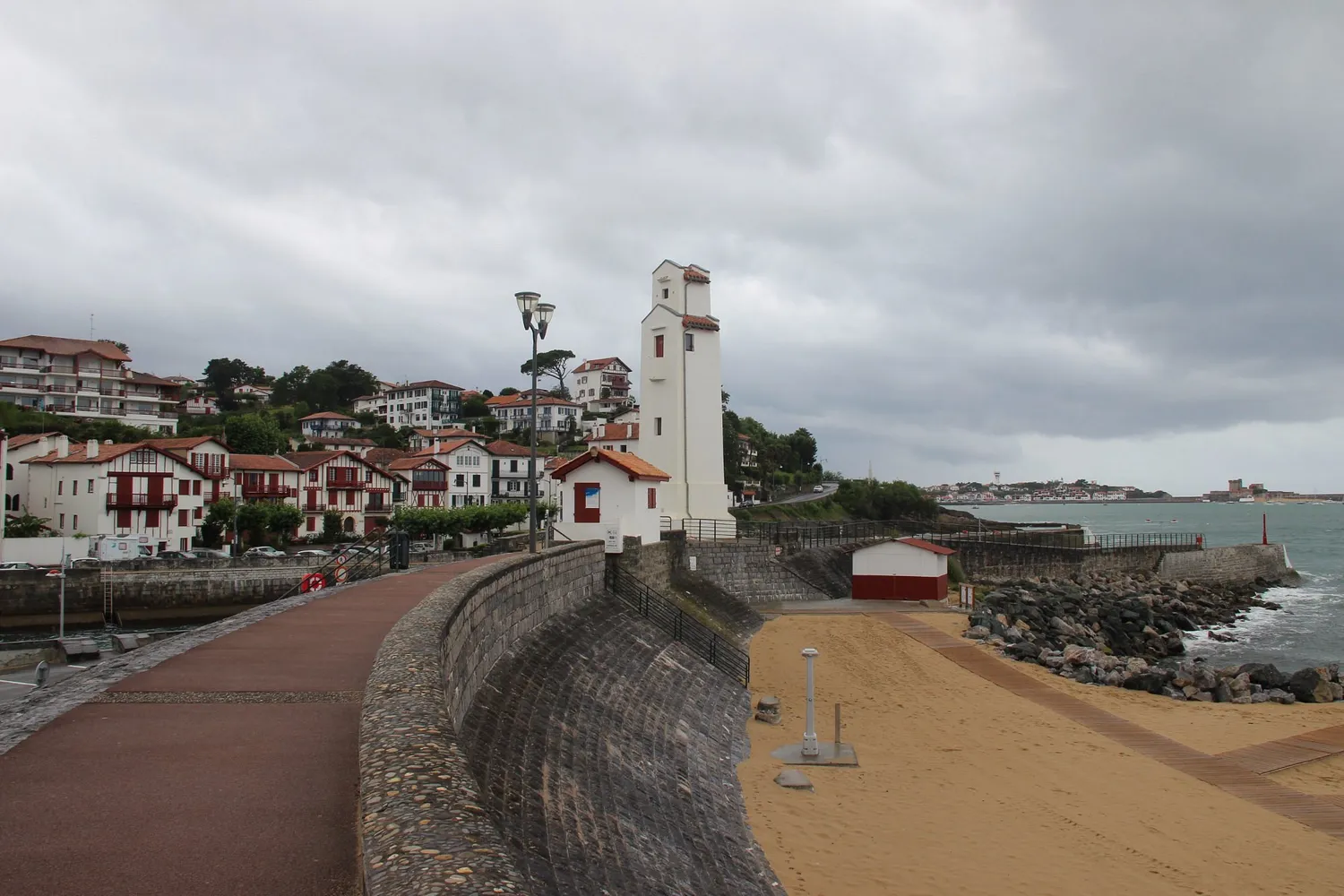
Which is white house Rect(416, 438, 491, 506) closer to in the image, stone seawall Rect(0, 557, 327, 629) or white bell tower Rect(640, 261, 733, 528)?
stone seawall Rect(0, 557, 327, 629)

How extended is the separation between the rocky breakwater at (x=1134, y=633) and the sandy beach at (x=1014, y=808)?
4.80 ft

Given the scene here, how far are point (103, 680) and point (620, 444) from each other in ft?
184

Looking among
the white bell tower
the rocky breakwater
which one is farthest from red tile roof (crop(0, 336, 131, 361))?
the rocky breakwater

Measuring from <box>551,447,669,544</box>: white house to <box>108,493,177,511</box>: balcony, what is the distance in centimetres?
3234

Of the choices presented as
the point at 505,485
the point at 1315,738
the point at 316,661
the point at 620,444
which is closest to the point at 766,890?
the point at 316,661

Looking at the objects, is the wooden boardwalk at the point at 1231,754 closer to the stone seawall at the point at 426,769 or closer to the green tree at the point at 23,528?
the stone seawall at the point at 426,769

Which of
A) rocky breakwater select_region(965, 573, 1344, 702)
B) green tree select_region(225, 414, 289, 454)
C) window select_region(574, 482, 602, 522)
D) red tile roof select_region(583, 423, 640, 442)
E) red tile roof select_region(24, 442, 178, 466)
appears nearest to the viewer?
rocky breakwater select_region(965, 573, 1344, 702)

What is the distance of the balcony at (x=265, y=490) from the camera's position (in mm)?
56031

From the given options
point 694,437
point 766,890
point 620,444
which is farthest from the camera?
point 620,444

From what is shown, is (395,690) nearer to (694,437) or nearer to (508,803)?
(508,803)

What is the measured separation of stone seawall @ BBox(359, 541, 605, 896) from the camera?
11.8ft

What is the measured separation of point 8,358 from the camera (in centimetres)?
7956

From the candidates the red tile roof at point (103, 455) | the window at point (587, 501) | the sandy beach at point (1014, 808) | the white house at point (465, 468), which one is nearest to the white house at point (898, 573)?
the sandy beach at point (1014, 808)

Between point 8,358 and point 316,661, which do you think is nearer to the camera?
point 316,661
